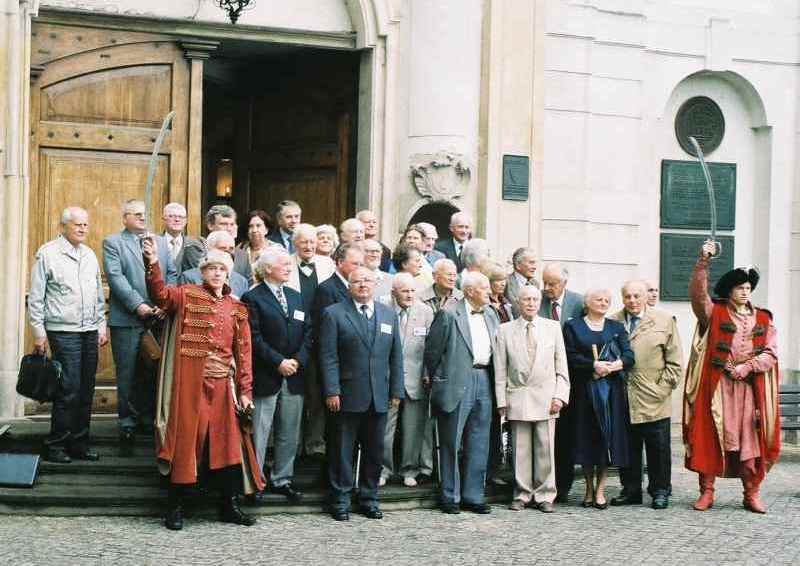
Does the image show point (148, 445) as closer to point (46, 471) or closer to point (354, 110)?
point (46, 471)

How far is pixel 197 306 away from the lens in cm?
976

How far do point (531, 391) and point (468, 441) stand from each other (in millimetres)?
618

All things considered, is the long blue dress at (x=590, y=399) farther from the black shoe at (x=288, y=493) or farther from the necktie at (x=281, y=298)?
the necktie at (x=281, y=298)

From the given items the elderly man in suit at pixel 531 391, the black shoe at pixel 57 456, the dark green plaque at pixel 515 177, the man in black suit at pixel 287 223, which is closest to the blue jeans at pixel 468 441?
the elderly man in suit at pixel 531 391

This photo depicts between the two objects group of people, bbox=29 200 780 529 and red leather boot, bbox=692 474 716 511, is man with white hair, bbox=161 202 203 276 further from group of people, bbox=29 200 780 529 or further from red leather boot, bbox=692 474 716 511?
red leather boot, bbox=692 474 716 511

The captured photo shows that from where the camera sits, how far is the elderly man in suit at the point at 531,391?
1096cm

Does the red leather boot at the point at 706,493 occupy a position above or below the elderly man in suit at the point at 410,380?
below

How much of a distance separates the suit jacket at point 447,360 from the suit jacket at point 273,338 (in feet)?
3.19

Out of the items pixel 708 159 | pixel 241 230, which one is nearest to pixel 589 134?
pixel 708 159

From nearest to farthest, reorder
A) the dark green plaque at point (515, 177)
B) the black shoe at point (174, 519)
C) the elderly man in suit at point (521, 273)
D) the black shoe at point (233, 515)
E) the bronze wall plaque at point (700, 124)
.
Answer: the black shoe at point (174, 519) → the black shoe at point (233, 515) → the elderly man in suit at point (521, 273) → the dark green plaque at point (515, 177) → the bronze wall plaque at point (700, 124)

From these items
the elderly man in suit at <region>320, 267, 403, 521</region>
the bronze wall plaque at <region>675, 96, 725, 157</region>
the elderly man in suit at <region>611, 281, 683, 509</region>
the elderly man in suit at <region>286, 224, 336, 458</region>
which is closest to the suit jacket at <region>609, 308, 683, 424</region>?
the elderly man in suit at <region>611, 281, 683, 509</region>

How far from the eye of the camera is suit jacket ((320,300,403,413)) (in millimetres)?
10281

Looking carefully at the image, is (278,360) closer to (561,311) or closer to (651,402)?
(561,311)

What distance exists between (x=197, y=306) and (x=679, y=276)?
23.6ft
